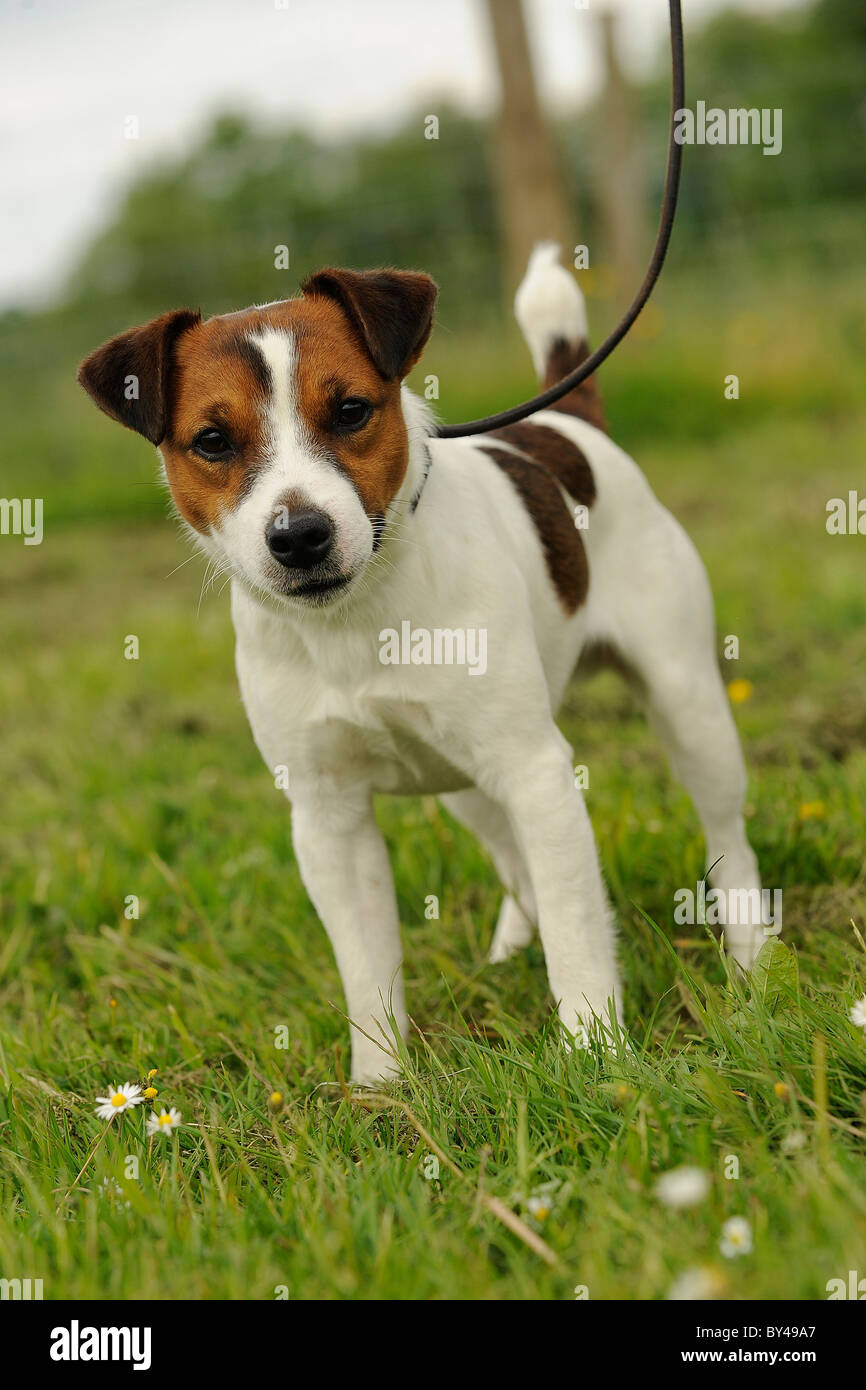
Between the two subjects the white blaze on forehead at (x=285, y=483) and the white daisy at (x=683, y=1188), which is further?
the white blaze on forehead at (x=285, y=483)

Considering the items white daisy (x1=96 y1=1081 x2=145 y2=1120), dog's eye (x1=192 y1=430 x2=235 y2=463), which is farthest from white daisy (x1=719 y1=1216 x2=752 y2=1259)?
dog's eye (x1=192 y1=430 x2=235 y2=463)

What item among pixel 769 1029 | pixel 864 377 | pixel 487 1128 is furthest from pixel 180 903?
pixel 864 377

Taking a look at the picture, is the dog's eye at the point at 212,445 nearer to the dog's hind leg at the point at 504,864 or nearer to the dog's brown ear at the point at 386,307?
the dog's brown ear at the point at 386,307

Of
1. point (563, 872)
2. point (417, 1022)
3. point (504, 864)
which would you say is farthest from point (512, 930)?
point (563, 872)

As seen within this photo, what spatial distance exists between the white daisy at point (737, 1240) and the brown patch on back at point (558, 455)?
90.9 inches

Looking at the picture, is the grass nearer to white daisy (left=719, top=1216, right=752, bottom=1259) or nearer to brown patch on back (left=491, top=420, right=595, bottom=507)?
white daisy (left=719, top=1216, right=752, bottom=1259)

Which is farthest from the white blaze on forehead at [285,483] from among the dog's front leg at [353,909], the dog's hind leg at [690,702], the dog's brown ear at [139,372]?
the dog's hind leg at [690,702]

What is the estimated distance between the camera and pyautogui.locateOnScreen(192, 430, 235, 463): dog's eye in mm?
3104

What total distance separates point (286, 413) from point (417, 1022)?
1.79m

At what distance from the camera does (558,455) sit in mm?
4086

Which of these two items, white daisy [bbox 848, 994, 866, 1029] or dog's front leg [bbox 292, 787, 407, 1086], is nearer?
white daisy [bbox 848, 994, 866, 1029]

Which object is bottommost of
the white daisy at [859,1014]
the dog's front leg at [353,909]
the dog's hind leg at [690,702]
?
the white daisy at [859,1014]

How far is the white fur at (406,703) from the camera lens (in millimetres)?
3244

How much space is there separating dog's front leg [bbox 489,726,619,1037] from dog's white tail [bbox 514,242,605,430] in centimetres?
149
